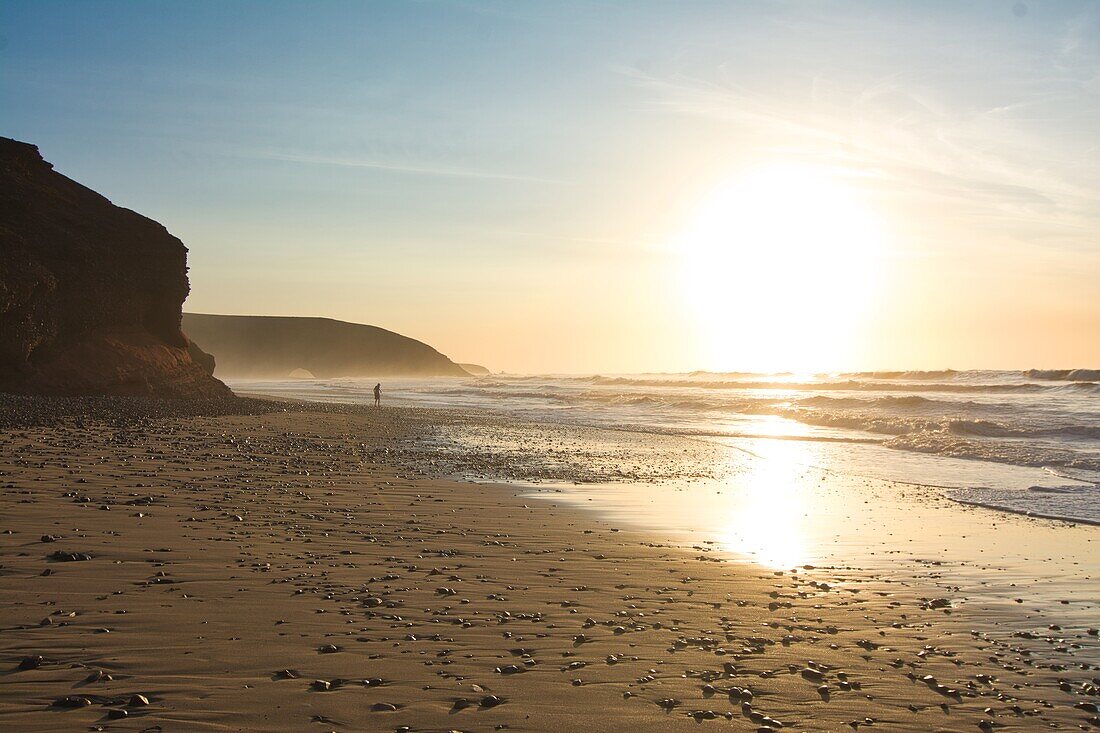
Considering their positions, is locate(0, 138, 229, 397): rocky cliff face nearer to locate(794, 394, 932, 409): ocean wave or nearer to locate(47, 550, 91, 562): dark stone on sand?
locate(47, 550, 91, 562): dark stone on sand

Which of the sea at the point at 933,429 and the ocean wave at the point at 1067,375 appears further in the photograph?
the ocean wave at the point at 1067,375

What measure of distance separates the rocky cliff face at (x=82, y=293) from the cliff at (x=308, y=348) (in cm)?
12746

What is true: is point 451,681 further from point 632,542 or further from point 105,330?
point 105,330

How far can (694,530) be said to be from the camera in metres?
10.9

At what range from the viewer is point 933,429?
31344 mm

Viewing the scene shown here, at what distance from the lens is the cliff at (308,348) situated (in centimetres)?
16125

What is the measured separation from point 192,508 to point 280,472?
3.86 metres

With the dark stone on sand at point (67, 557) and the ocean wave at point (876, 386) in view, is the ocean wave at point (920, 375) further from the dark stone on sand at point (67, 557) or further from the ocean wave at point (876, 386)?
the dark stone on sand at point (67, 557)

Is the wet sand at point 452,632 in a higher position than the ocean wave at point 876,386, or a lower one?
lower

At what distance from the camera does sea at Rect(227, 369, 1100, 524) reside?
55.0 feet

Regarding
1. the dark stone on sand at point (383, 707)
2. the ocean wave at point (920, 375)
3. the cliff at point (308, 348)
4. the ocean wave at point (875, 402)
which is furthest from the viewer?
the cliff at point (308, 348)

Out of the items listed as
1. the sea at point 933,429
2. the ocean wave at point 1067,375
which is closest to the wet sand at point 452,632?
the sea at point 933,429

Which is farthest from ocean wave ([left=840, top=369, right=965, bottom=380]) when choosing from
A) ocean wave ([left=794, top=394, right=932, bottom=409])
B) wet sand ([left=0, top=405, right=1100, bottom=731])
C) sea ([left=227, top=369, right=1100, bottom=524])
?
wet sand ([left=0, top=405, right=1100, bottom=731])

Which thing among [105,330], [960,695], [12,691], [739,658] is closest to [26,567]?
[12,691]
